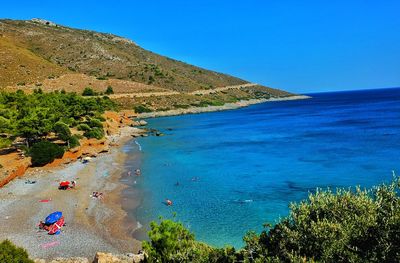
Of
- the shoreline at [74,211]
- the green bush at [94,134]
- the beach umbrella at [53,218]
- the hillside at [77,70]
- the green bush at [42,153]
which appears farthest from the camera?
the hillside at [77,70]

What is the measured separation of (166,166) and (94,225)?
25.5 metres

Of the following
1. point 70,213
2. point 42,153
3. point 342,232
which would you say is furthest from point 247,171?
point 342,232

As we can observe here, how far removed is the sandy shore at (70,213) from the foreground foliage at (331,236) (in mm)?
10350

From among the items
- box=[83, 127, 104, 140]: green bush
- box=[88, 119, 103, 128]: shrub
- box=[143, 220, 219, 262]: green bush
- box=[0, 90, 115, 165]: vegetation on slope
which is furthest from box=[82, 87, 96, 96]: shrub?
box=[143, 220, 219, 262]: green bush

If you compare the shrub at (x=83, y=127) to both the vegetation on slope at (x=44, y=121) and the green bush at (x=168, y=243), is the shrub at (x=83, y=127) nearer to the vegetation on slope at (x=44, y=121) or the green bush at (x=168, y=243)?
the vegetation on slope at (x=44, y=121)

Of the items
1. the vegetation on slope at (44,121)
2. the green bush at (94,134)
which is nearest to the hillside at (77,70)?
the vegetation on slope at (44,121)

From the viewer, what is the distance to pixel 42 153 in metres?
49.8

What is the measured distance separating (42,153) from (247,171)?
94.9 ft

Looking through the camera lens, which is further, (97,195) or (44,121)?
(44,121)

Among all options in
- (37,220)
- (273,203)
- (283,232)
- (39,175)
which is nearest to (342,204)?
(283,232)

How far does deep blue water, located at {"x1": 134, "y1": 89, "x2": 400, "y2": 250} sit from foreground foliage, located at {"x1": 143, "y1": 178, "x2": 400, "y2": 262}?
11.3 metres

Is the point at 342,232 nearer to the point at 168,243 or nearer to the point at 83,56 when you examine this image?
the point at 168,243

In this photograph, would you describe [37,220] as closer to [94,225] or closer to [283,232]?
[94,225]

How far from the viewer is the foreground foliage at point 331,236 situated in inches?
479
